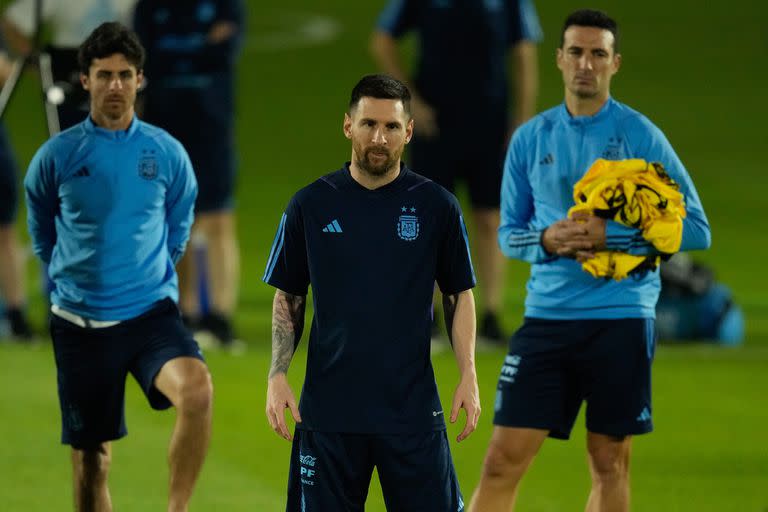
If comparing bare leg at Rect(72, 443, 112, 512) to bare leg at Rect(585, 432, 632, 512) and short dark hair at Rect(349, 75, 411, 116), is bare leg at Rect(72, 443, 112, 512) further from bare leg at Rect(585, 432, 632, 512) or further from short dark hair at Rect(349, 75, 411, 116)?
short dark hair at Rect(349, 75, 411, 116)

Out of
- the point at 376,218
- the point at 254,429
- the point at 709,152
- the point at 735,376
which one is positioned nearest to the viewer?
the point at 376,218

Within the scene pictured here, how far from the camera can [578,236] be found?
719 centimetres

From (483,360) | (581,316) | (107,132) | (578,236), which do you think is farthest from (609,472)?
(483,360)

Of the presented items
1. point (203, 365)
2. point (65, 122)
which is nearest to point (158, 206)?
point (203, 365)

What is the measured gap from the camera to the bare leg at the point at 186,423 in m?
7.45

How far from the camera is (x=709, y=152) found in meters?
22.8

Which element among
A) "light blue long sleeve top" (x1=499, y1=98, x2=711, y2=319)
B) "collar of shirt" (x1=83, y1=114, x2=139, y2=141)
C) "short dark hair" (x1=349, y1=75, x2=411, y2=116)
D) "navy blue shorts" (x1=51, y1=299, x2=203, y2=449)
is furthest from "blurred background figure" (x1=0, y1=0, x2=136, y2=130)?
"short dark hair" (x1=349, y1=75, x2=411, y2=116)

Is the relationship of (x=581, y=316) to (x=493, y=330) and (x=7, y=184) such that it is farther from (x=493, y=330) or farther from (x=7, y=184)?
(x=7, y=184)

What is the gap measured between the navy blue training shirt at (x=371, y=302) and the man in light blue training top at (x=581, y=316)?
3.87 ft

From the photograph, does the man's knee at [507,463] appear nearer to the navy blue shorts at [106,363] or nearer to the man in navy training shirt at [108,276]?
the man in navy training shirt at [108,276]

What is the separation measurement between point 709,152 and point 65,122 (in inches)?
552

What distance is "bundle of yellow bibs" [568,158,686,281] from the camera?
709 centimetres

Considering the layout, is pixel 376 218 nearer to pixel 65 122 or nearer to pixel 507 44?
pixel 65 122

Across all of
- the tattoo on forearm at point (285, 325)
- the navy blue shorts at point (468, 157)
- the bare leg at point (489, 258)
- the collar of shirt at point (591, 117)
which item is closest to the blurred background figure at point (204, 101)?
the navy blue shorts at point (468, 157)
